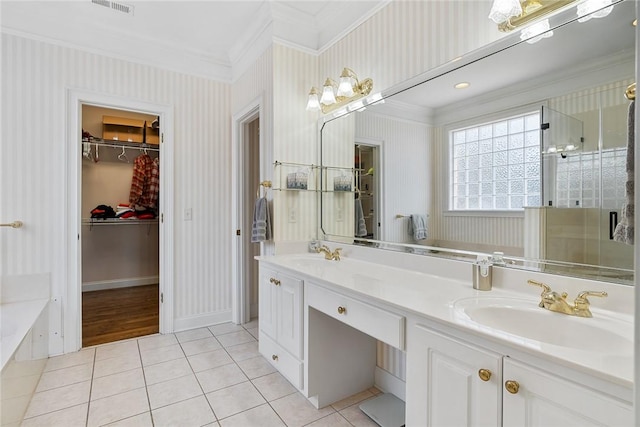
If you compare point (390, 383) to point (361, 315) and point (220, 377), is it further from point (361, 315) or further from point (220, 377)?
point (220, 377)

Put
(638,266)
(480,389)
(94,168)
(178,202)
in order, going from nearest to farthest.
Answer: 1. (638,266)
2. (480,389)
3. (178,202)
4. (94,168)

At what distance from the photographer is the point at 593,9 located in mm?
1169

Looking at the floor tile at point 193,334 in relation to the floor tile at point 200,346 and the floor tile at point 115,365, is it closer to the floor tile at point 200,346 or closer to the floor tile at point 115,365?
the floor tile at point 200,346

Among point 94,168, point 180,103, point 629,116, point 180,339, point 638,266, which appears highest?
point 180,103

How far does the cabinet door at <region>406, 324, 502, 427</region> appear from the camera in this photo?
92 cm

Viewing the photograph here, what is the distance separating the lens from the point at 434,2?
1735 mm

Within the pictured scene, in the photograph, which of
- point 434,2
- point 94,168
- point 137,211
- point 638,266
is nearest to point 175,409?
point 638,266

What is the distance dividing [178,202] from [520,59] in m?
2.86

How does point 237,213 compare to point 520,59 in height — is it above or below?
below

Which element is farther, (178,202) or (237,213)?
(237,213)

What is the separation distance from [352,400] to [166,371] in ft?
4.42

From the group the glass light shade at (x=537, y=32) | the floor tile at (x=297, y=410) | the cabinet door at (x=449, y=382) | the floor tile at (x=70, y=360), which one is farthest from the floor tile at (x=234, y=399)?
the glass light shade at (x=537, y=32)

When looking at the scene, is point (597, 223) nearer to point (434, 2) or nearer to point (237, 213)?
point (434, 2)

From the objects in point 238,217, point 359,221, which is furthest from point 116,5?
point 359,221
